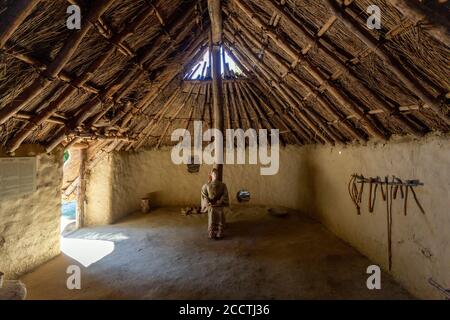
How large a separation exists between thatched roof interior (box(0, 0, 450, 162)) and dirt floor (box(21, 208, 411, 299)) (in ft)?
7.15

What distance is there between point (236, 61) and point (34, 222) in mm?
5111

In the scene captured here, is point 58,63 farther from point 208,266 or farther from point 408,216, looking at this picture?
point 408,216

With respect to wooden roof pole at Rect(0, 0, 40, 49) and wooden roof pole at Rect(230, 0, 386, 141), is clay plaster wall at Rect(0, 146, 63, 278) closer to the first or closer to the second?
wooden roof pole at Rect(0, 0, 40, 49)

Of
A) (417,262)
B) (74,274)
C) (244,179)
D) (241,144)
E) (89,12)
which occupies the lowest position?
(74,274)

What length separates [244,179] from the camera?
29.0ft

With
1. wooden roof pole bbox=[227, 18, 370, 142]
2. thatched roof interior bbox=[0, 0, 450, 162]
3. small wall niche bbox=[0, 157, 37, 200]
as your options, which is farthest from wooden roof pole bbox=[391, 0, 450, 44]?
small wall niche bbox=[0, 157, 37, 200]

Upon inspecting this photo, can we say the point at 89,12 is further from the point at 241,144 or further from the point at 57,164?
the point at 241,144

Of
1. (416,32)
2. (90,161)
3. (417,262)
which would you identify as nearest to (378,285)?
(417,262)

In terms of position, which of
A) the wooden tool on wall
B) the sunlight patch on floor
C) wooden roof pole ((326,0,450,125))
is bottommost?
the sunlight patch on floor

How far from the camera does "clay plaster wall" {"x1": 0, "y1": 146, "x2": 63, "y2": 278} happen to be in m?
3.84

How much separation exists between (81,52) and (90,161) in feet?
14.6

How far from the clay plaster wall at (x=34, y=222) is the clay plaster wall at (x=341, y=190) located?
2134mm

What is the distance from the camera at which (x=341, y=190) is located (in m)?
5.70

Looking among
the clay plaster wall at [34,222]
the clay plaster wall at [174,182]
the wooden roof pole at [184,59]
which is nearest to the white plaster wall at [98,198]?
the clay plaster wall at [174,182]
